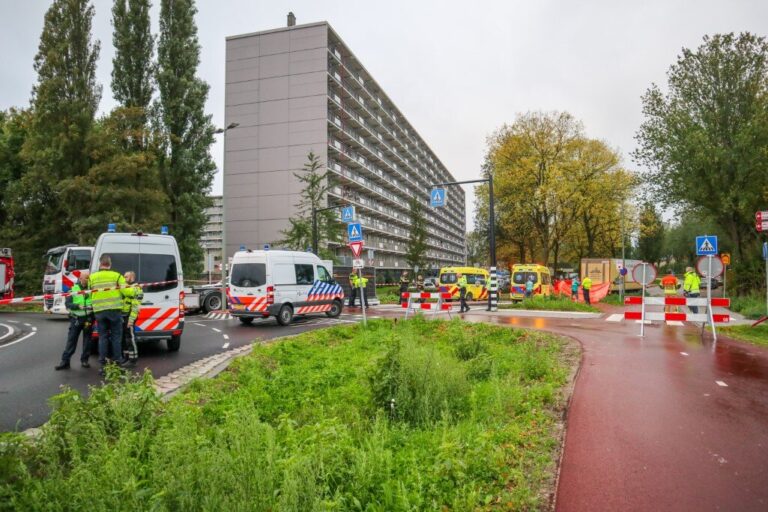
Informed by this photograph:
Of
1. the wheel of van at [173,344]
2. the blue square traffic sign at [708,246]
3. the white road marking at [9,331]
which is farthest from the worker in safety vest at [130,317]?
the blue square traffic sign at [708,246]

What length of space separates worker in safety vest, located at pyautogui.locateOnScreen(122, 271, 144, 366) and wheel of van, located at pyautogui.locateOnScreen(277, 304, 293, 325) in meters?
7.08

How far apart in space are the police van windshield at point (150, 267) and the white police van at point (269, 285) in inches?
208

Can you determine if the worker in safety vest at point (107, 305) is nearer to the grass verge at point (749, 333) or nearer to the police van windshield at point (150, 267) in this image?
the police van windshield at point (150, 267)

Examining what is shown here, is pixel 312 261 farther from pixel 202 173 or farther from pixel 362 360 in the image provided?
pixel 202 173

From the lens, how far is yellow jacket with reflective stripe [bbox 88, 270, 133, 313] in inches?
307

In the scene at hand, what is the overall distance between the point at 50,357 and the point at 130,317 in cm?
245

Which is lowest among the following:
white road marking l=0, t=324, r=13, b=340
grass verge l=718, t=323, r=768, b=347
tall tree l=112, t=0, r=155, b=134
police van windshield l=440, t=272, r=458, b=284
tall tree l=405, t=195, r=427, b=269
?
white road marking l=0, t=324, r=13, b=340

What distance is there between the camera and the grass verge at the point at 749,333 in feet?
36.2

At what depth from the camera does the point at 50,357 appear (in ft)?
31.0

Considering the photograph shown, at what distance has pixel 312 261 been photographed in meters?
17.4

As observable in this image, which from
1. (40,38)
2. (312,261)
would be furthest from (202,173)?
(312,261)

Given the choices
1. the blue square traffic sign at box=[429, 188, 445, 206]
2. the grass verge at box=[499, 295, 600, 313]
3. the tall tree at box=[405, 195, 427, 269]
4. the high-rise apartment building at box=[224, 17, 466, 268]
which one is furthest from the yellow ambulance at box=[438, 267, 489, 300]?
the high-rise apartment building at box=[224, 17, 466, 268]

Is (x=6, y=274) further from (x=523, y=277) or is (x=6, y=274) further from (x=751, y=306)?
(x=751, y=306)

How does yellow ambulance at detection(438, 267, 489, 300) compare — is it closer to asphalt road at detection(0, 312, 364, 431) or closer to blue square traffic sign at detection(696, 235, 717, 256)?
asphalt road at detection(0, 312, 364, 431)
